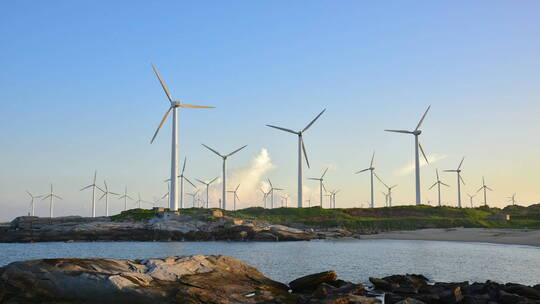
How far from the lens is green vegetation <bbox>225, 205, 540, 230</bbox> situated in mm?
108812

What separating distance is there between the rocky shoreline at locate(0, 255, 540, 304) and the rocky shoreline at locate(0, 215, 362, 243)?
6405cm

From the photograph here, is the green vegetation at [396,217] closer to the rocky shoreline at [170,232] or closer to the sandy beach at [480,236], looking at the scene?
the rocky shoreline at [170,232]

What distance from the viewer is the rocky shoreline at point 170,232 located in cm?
9419

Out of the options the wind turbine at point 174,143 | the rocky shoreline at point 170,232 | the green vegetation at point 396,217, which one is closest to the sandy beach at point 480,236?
the green vegetation at point 396,217

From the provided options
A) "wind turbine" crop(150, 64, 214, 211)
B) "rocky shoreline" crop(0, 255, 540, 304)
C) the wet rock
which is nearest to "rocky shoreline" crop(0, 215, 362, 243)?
"wind turbine" crop(150, 64, 214, 211)

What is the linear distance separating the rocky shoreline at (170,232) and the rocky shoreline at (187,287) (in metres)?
64.0

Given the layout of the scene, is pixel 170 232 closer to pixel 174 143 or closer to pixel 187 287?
pixel 174 143

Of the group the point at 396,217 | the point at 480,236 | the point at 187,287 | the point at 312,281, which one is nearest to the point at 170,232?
the point at 480,236

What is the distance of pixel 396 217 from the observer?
125m

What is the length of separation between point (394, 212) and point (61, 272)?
11770 centimetres

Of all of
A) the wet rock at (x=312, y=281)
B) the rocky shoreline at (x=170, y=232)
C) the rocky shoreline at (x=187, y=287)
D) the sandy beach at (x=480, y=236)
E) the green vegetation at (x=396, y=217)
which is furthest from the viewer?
the green vegetation at (x=396, y=217)

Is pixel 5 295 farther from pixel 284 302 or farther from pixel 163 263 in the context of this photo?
pixel 284 302

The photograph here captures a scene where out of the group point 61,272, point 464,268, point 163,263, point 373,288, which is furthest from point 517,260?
point 61,272

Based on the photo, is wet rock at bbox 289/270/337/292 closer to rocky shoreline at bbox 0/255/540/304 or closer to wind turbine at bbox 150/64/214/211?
rocky shoreline at bbox 0/255/540/304
